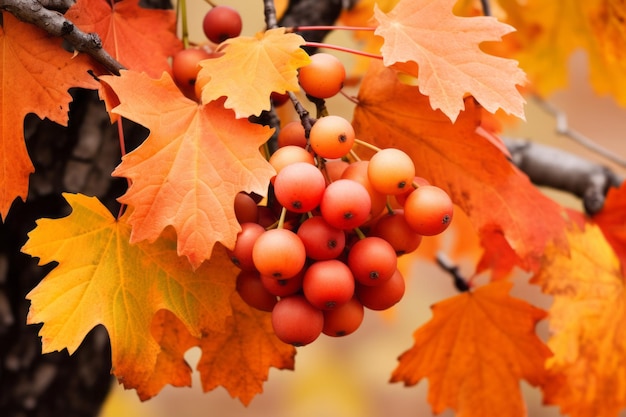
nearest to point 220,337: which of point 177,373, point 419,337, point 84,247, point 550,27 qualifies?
point 177,373

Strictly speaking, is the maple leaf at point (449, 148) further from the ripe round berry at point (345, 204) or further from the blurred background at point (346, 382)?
the blurred background at point (346, 382)

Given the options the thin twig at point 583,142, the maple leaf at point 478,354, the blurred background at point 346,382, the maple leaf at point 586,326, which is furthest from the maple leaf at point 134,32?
the blurred background at point 346,382

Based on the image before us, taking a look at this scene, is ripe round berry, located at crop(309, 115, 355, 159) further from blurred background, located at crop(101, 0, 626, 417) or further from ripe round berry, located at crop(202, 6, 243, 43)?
blurred background, located at crop(101, 0, 626, 417)

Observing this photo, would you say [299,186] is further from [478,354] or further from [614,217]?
[614,217]

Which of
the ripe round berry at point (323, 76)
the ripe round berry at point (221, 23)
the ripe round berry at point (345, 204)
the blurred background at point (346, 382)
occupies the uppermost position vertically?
the ripe round berry at point (323, 76)

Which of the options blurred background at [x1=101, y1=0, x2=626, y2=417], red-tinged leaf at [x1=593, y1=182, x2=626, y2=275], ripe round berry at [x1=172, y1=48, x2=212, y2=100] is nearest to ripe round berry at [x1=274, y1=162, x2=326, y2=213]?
ripe round berry at [x1=172, y1=48, x2=212, y2=100]

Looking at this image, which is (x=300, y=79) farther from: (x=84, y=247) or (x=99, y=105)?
(x=99, y=105)
